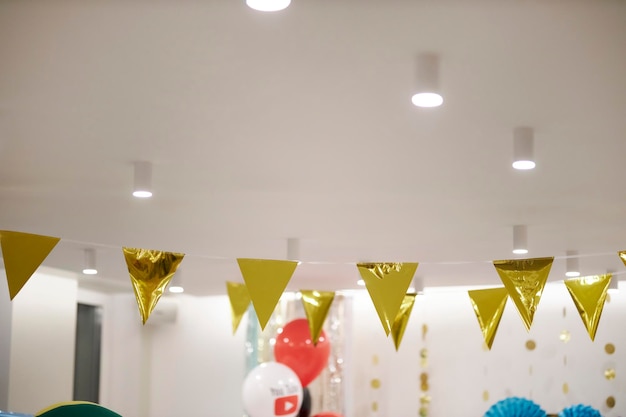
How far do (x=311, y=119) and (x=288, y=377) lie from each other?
15.7ft

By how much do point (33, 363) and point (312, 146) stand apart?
501cm

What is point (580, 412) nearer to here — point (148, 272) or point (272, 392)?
point (272, 392)

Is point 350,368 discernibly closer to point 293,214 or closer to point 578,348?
point 578,348

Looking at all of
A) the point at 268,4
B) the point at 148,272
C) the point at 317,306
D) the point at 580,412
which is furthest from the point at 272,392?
the point at 268,4

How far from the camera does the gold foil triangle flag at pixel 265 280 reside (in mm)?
4566

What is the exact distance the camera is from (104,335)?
9.44 m

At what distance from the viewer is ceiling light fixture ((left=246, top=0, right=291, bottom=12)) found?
2098 millimetres

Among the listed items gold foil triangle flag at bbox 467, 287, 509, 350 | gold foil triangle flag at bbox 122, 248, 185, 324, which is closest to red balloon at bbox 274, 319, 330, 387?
gold foil triangle flag at bbox 467, 287, 509, 350

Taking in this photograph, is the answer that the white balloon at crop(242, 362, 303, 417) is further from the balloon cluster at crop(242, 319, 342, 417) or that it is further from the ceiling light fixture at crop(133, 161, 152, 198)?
the ceiling light fixture at crop(133, 161, 152, 198)

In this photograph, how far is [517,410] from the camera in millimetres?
7348

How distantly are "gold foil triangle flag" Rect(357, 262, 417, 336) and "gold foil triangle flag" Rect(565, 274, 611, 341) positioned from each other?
106cm

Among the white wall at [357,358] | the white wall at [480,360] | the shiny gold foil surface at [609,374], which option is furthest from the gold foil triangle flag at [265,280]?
the shiny gold foil surface at [609,374]

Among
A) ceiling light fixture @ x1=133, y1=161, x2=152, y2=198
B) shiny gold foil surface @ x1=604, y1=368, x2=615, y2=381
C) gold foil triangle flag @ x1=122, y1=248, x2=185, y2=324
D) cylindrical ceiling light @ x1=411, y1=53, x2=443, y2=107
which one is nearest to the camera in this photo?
cylindrical ceiling light @ x1=411, y1=53, x2=443, y2=107

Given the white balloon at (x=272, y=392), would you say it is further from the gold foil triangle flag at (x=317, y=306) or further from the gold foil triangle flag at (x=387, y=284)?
the gold foil triangle flag at (x=387, y=284)
